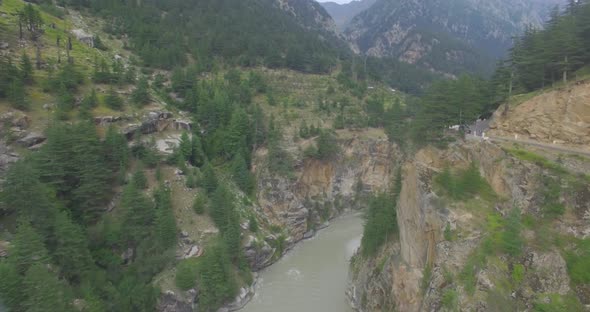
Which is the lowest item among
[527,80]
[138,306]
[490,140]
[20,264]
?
[138,306]

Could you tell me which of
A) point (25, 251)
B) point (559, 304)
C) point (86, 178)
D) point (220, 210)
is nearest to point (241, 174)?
point (220, 210)

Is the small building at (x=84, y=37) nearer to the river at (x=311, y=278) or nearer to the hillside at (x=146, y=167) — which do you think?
the hillside at (x=146, y=167)

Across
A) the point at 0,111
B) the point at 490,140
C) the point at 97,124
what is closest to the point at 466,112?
the point at 490,140

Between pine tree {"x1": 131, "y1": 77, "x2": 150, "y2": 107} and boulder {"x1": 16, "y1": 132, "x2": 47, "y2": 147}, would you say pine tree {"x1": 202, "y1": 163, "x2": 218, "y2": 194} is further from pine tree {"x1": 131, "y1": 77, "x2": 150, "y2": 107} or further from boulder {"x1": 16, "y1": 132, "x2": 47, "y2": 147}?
boulder {"x1": 16, "y1": 132, "x2": 47, "y2": 147}

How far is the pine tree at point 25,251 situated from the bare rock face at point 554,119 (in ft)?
115

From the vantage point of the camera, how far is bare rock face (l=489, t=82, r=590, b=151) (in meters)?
23.8

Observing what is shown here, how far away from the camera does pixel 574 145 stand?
78.5ft

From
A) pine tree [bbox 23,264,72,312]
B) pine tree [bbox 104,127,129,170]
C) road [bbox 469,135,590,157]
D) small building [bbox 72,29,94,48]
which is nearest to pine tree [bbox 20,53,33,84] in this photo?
pine tree [bbox 104,127,129,170]

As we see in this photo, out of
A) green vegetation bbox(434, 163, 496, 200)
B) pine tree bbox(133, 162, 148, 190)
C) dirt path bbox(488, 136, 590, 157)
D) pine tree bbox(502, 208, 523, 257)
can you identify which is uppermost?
dirt path bbox(488, 136, 590, 157)

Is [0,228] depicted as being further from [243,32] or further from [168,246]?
[243,32]

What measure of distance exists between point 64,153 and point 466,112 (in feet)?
120

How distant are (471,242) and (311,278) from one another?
21.8m

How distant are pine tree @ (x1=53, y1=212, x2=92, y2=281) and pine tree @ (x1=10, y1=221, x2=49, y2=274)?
8.75ft

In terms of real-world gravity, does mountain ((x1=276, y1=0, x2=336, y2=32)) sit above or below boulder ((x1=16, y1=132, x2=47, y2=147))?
above
